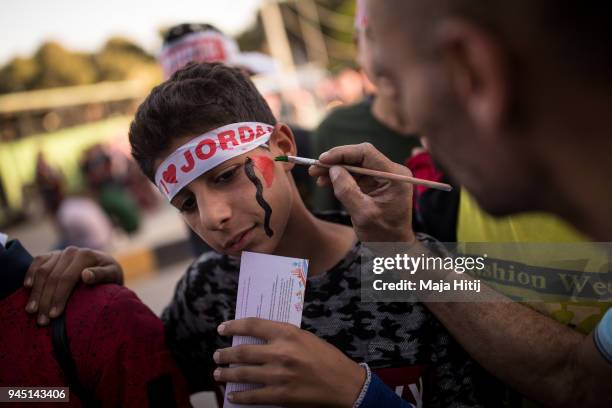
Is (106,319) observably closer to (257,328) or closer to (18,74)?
(257,328)

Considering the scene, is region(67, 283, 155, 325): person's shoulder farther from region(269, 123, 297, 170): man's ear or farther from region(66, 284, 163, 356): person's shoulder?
region(269, 123, 297, 170): man's ear

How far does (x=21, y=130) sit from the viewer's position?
1556 centimetres

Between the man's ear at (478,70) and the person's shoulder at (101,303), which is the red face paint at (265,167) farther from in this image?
the man's ear at (478,70)

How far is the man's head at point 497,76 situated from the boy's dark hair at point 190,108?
0.85 meters

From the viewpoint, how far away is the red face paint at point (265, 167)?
57.3 inches

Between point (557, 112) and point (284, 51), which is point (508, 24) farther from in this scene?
point (284, 51)

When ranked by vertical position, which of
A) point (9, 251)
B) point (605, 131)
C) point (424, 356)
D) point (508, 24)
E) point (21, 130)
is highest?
point (508, 24)

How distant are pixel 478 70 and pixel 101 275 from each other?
1319 mm

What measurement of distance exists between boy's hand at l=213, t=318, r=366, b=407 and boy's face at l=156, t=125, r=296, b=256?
281 mm

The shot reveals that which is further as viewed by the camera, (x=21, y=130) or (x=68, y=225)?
→ (x=21, y=130)

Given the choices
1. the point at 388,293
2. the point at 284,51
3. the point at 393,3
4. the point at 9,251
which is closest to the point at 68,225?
the point at 9,251

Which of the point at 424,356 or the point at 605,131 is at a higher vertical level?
the point at 605,131

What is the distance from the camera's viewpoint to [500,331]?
4.54ft

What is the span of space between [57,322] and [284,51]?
21.3 meters
